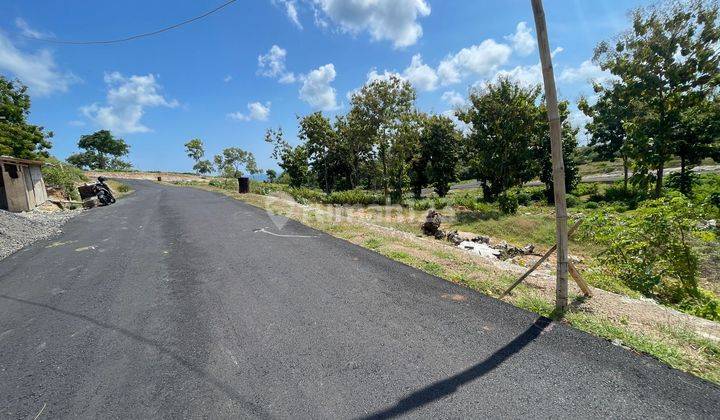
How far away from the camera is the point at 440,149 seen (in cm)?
2667

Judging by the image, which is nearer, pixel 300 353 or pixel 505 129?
pixel 300 353

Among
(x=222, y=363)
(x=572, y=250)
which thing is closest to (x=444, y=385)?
(x=222, y=363)

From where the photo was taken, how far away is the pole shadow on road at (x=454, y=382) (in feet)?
8.35

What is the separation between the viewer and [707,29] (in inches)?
575

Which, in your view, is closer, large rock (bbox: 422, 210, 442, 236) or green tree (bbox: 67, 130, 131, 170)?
large rock (bbox: 422, 210, 442, 236)

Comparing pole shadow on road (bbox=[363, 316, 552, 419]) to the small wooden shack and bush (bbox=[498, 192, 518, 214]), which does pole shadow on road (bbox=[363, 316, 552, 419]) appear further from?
the small wooden shack

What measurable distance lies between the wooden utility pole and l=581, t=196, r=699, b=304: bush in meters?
2.65

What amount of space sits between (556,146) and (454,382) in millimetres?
2935

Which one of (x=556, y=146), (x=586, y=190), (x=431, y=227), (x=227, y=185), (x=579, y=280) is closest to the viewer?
(x=556, y=146)

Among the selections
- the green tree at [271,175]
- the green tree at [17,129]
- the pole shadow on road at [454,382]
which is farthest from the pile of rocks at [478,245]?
the green tree at [271,175]

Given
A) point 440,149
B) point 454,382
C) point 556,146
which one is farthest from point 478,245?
point 440,149

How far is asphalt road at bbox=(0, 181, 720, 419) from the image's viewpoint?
8.55 feet

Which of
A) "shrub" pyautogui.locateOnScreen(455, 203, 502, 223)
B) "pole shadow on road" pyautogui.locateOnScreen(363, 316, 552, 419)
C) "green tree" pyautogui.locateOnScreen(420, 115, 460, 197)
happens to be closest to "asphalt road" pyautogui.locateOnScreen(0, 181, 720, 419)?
"pole shadow on road" pyautogui.locateOnScreen(363, 316, 552, 419)

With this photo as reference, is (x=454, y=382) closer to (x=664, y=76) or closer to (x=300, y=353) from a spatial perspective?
(x=300, y=353)
